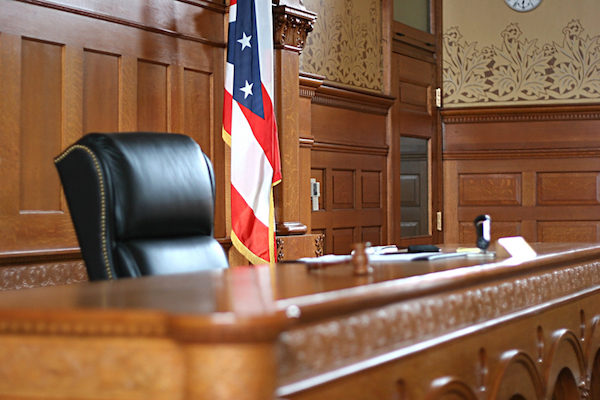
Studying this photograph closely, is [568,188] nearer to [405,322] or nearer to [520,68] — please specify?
[520,68]

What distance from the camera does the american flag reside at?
3.42m

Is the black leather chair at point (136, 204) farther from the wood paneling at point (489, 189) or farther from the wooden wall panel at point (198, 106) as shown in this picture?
the wood paneling at point (489, 189)

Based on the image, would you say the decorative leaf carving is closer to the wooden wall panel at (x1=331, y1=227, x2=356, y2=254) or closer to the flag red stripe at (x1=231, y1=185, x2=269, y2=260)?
the wooden wall panel at (x1=331, y1=227, x2=356, y2=254)

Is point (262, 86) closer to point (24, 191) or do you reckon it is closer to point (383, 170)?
point (24, 191)

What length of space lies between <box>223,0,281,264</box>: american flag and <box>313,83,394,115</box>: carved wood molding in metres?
1.19

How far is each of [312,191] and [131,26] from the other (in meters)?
1.82

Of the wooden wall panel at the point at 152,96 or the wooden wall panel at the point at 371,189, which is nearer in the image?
the wooden wall panel at the point at 152,96

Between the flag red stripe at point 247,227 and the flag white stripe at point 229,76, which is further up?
the flag white stripe at point 229,76

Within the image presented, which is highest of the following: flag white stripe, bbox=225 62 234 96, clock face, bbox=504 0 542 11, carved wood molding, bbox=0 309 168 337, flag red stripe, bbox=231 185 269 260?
clock face, bbox=504 0 542 11

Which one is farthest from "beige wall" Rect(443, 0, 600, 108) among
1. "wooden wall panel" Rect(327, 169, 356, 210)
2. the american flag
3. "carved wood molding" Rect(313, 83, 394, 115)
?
the american flag

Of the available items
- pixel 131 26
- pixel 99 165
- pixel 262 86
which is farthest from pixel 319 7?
pixel 99 165

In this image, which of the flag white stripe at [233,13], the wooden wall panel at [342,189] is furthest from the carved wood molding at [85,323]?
the wooden wall panel at [342,189]

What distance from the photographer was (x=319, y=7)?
4684 mm

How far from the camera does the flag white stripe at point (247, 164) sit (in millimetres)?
3412
